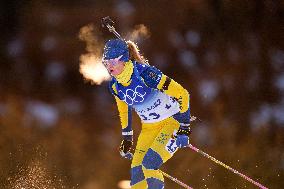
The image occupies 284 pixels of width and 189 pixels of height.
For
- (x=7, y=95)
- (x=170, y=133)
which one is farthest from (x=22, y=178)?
(x=170, y=133)

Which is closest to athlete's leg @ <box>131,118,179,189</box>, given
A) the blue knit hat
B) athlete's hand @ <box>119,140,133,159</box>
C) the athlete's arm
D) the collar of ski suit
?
athlete's hand @ <box>119,140,133,159</box>

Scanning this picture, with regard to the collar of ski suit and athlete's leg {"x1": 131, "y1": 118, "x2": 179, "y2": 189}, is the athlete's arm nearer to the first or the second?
the collar of ski suit

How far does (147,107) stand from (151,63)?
17.6ft

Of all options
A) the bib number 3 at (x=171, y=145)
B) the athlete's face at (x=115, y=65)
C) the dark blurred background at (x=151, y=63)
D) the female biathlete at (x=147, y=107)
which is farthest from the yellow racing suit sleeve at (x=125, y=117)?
the dark blurred background at (x=151, y=63)

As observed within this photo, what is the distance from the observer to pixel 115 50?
509cm

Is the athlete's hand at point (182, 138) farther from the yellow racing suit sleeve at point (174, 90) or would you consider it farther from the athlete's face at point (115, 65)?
the athlete's face at point (115, 65)

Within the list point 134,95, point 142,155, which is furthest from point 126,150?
point 134,95

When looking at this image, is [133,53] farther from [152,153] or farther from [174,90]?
[152,153]

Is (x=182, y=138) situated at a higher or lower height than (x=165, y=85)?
lower

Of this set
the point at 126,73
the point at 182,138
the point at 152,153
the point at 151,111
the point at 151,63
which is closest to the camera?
the point at 126,73

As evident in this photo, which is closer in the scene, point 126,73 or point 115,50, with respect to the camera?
point 115,50

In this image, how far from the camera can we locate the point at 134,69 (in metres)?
5.27

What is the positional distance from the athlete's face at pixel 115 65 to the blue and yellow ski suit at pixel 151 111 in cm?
6

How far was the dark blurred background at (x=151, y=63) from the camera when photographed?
10359 millimetres
